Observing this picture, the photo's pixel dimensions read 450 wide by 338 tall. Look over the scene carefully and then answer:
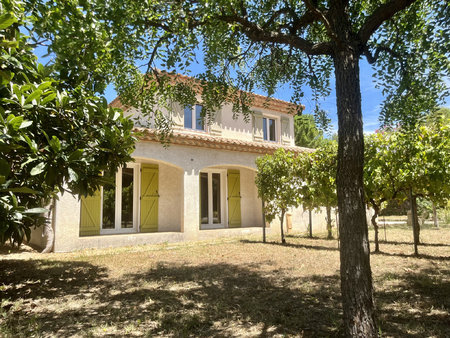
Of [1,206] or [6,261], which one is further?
[6,261]

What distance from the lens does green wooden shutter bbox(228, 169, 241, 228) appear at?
514 inches

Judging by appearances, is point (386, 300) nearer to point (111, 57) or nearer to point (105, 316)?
point (105, 316)

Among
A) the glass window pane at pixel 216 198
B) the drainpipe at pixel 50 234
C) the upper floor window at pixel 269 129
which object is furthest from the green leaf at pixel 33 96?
the upper floor window at pixel 269 129

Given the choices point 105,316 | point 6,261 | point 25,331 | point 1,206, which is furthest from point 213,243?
point 1,206

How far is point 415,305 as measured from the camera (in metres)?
3.94

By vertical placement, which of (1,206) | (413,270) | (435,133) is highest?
(435,133)

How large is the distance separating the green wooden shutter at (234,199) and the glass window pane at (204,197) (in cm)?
104

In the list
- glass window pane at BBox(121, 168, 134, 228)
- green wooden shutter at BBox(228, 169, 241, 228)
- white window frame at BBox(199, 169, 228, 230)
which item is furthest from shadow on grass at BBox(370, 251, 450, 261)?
glass window pane at BBox(121, 168, 134, 228)

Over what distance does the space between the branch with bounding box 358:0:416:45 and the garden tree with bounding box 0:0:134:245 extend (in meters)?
2.84

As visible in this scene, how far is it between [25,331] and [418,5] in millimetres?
6487

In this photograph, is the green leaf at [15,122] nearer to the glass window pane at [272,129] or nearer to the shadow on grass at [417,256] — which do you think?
the shadow on grass at [417,256]

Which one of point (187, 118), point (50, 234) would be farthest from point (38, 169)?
point (187, 118)

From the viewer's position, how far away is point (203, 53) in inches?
194

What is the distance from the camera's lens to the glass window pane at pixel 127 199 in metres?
10.9
